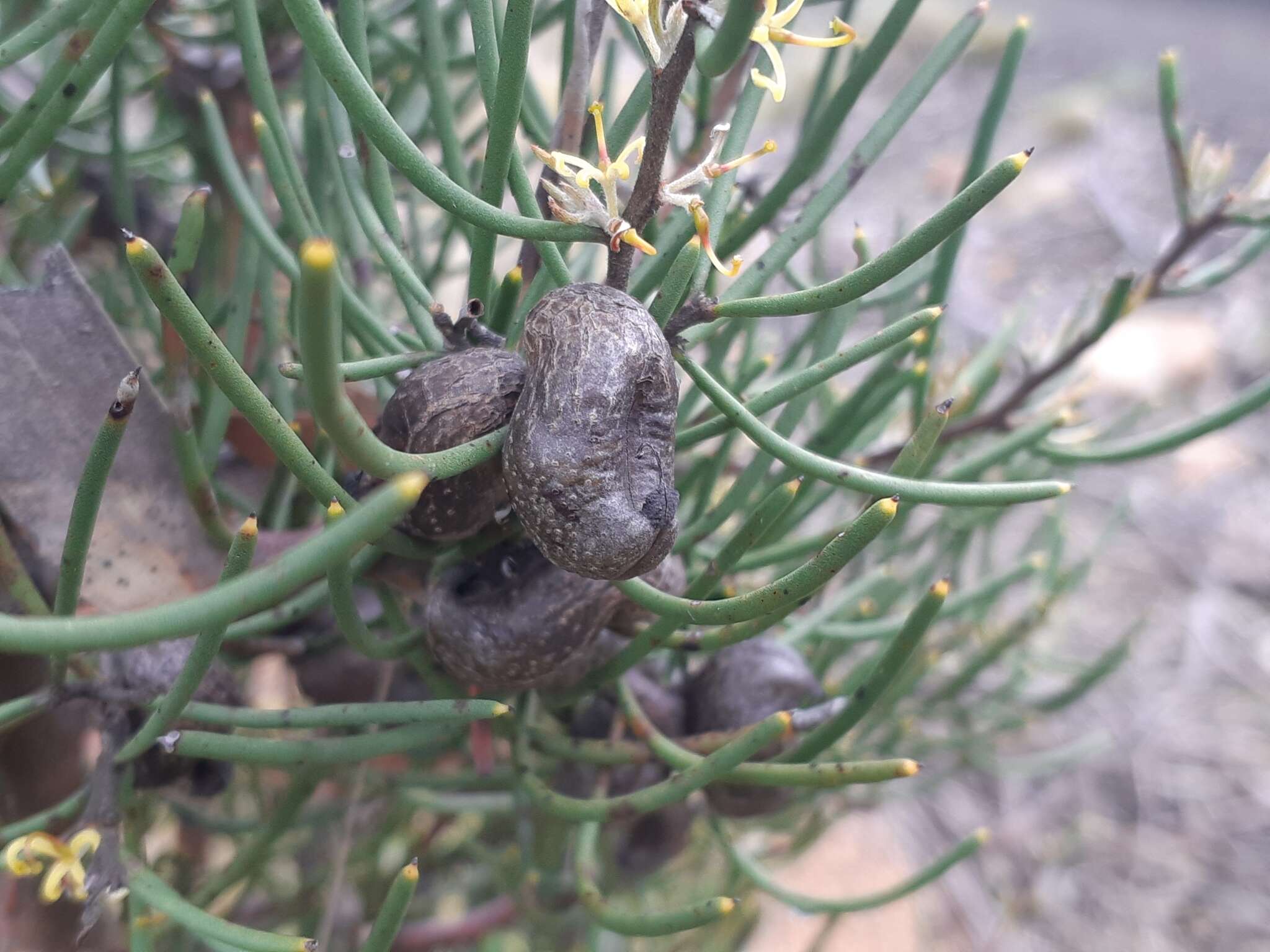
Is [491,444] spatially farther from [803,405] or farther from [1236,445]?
[1236,445]

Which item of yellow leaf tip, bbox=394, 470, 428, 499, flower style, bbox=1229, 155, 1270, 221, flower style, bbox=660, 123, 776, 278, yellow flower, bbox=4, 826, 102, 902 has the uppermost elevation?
flower style, bbox=660, 123, 776, 278

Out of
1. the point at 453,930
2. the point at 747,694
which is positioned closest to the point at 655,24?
the point at 747,694

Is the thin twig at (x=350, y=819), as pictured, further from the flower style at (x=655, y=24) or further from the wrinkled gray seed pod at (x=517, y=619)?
the flower style at (x=655, y=24)

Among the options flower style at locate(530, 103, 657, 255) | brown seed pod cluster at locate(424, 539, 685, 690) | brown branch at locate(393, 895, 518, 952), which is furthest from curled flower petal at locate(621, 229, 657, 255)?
brown branch at locate(393, 895, 518, 952)

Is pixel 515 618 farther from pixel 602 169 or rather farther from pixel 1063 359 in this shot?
pixel 1063 359

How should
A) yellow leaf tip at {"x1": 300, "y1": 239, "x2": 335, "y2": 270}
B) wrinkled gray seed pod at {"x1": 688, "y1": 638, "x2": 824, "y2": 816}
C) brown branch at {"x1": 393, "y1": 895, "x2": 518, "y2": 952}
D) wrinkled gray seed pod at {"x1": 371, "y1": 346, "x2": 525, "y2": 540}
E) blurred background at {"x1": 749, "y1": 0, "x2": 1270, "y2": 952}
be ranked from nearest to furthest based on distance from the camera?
yellow leaf tip at {"x1": 300, "y1": 239, "x2": 335, "y2": 270}, wrinkled gray seed pod at {"x1": 371, "y1": 346, "x2": 525, "y2": 540}, wrinkled gray seed pod at {"x1": 688, "y1": 638, "x2": 824, "y2": 816}, brown branch at {"x1": 393, "y1": 895, "x2": 518, "y2": 952}, blurred background at {"x1": 749, "y1": 0, "x2": 1270, "y2": 952}

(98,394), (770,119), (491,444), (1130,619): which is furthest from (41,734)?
(770,119)

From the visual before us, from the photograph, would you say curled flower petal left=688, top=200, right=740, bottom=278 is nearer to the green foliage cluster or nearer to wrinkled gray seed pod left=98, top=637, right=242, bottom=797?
the green foliage cluster
